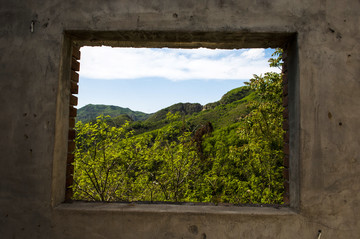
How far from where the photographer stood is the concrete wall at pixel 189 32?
1.65 metres

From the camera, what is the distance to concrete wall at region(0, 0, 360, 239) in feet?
5.42

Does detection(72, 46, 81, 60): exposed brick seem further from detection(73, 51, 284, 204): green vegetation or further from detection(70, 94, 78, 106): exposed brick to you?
detection(73, 51, 284, 204): green vegetation

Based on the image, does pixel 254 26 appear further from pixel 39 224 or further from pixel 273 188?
pixel 273 188

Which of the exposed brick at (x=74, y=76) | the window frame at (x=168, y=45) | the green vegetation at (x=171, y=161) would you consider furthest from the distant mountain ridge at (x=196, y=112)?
the window frame at (x=168, y=45)

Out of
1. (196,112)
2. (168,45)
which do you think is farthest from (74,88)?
(196,112)

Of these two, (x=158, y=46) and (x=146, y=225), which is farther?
(x=158, y=46)

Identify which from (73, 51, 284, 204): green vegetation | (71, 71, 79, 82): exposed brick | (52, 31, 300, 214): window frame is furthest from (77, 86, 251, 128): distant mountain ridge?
(52, 31, 300, 214): window frame

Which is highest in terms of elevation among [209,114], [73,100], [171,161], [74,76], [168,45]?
[209,114]

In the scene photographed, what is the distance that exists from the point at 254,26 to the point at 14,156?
2.27 meters

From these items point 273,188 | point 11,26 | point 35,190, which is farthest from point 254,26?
point 273,188

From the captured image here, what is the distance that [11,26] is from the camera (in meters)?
1.83

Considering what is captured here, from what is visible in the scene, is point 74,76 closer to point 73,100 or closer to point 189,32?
point 73,100

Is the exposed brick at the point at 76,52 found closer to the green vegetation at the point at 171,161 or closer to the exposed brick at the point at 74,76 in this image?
the exposed brick at the point at 74,76

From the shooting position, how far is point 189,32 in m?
1.80
